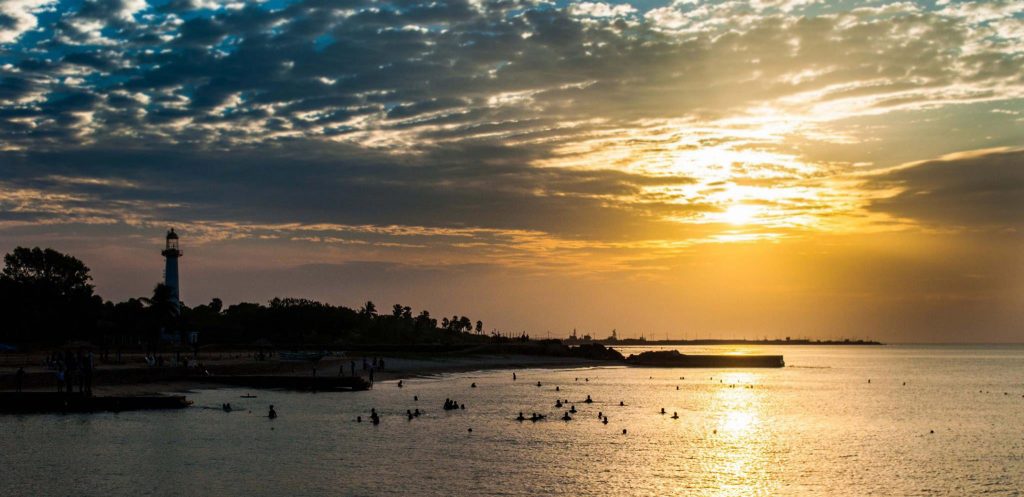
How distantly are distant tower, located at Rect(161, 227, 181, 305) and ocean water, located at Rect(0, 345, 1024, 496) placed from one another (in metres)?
79.0

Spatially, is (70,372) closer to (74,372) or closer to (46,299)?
(74,372)

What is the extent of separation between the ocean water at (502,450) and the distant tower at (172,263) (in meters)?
79.0

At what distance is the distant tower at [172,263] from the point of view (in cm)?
15150

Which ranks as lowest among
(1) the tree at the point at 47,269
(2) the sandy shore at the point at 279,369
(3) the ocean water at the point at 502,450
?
(3) the ocean water at the point at 502,450

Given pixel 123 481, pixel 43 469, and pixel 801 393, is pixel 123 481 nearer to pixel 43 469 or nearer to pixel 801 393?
pixel 43 469

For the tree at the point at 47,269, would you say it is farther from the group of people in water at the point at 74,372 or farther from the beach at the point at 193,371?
the group of people in water at the point at 74,372

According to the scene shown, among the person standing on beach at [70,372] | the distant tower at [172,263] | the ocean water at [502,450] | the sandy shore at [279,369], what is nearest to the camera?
the ocean water at [502,450]

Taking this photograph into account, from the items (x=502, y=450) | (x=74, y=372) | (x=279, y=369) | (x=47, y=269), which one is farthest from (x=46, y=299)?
(x=502, y=450)

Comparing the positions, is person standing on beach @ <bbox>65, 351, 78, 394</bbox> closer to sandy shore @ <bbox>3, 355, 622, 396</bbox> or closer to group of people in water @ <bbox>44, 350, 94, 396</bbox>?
group of people in water @ <bbox>44, 350, 94, 396</bbox>

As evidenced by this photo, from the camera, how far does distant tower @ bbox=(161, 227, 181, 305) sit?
15150 centimetres

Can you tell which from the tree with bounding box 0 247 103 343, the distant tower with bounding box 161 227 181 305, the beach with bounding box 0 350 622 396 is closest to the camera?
the beach with bounding box 0 350 622 396

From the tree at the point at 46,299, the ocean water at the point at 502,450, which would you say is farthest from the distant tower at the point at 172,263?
the ocean water at the point at 502,450

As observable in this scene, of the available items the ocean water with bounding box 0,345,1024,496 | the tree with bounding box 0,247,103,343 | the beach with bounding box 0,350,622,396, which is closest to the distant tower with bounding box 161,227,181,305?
the tree with bounding box 0,247,103,343

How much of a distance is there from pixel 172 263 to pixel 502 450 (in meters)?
117
